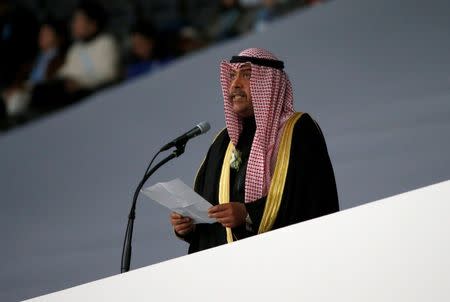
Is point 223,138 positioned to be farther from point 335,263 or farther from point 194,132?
point 335,263

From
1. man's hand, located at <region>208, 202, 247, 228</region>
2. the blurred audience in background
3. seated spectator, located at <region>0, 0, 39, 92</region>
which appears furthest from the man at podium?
seated spectator, located at <region>0, 0, 39, 92</region>

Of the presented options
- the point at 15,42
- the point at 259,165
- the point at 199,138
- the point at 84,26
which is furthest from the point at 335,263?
the point at 15,42

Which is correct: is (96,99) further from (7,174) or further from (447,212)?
(447,212)

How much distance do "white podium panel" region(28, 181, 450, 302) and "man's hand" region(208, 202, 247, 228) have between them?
0.54 m

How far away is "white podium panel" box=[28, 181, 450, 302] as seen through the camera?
1.39 meters

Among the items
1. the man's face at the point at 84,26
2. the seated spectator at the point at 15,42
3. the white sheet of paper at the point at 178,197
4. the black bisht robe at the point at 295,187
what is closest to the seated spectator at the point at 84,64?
the man's face at the point at 84,26

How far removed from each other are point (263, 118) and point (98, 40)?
268 centimetres

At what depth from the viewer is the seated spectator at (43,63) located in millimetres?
5141

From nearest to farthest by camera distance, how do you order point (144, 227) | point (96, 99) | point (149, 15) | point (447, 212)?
point (447, 212) → point (144, 227) → point (96, 99) → point (149, 15)

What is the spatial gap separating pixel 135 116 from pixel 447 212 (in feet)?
10.5

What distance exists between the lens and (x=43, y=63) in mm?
5215

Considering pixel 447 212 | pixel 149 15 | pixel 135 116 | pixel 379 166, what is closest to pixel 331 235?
pixel 447 212

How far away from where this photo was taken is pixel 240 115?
2371 mm

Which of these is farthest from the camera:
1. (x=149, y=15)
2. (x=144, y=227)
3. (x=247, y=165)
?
(x=149, y=15)
